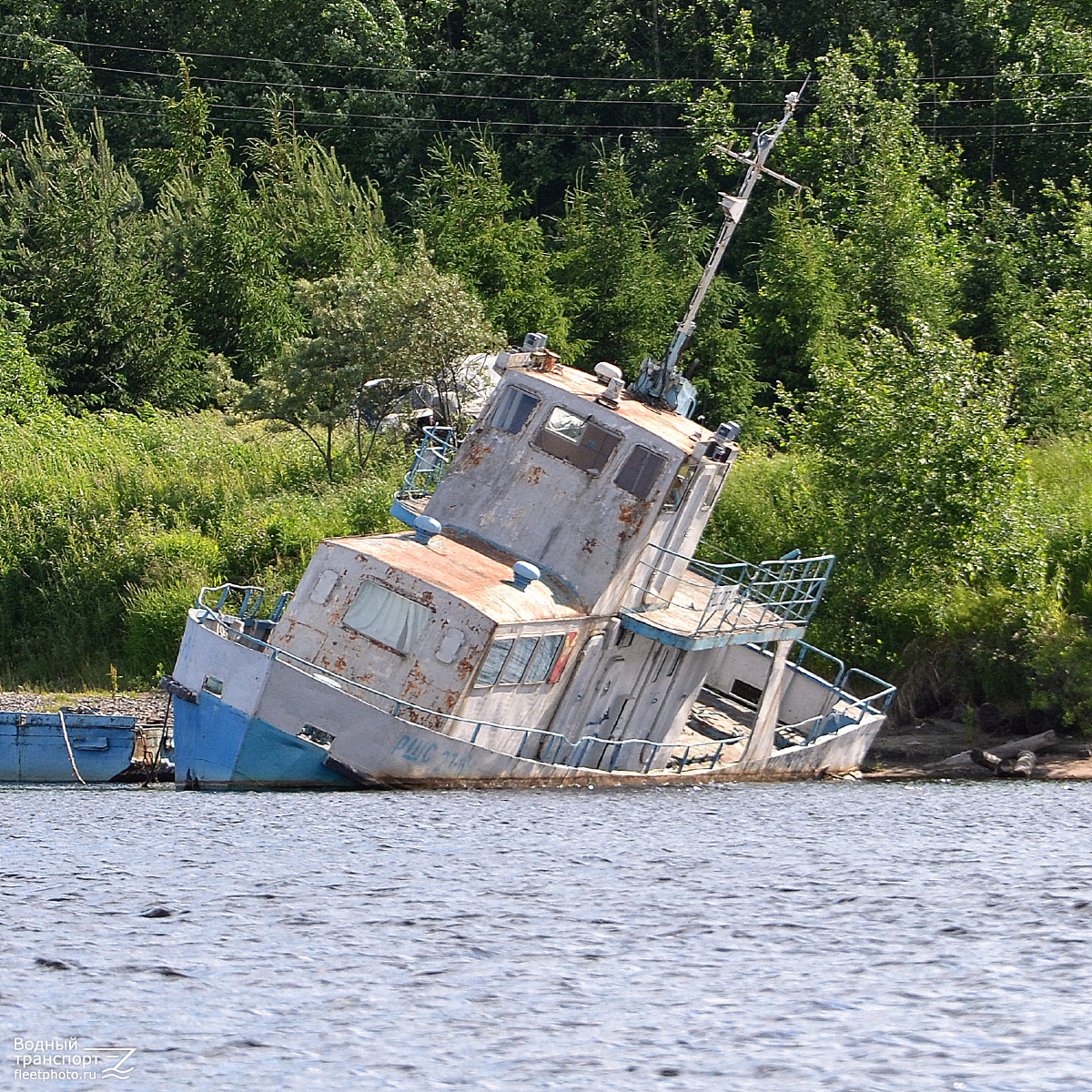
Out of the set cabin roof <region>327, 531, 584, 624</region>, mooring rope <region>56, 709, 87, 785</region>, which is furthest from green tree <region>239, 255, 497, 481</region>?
cabin roof <region>327, 531, 584, 624</region>

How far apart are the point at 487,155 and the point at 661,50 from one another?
13657 millimetres

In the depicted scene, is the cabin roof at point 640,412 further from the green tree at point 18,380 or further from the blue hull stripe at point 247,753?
the green tree at point 18,380

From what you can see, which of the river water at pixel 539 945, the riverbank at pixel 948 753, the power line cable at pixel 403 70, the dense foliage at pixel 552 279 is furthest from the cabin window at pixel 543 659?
the power line cable at pixel 403 70

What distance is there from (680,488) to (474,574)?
12.2 ft

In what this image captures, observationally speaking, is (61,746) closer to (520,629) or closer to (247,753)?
(247,753)

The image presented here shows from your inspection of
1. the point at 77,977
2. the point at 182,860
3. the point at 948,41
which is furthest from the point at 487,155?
the point at 77,977

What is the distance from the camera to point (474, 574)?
2288 centimetres

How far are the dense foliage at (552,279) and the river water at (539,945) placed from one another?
1161 cm

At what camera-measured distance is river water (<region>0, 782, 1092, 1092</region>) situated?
12086 millimetres

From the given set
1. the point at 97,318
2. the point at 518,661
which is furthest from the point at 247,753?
the point at 97,318

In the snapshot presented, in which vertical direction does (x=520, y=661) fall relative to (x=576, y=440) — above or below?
below

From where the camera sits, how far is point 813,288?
48312mm

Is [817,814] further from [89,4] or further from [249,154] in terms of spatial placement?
[89,4]

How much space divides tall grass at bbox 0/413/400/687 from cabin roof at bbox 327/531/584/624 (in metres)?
12.0
